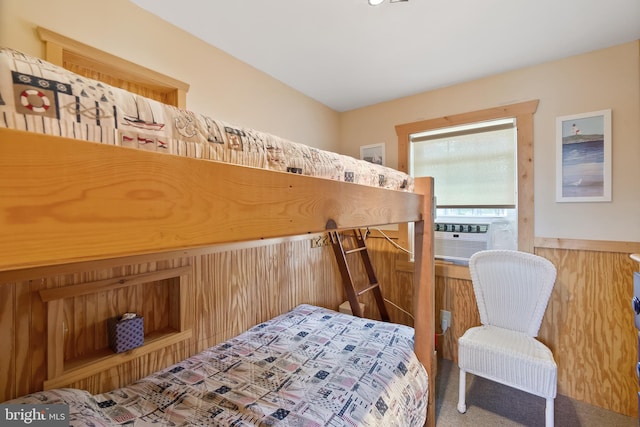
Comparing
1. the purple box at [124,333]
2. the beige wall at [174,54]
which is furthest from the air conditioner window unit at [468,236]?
the purple box at [124,333]

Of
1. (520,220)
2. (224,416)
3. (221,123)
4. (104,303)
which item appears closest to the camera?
(221,123)

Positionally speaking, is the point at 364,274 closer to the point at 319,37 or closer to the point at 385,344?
the point at 385,344

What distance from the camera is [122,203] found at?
426 mm

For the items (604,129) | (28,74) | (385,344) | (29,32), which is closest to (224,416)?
(385,344)

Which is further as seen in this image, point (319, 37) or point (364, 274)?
point (364, 274)

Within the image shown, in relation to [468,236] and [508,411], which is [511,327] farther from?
[468,236]

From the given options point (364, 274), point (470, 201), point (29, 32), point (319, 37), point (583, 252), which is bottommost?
point (364, 274)

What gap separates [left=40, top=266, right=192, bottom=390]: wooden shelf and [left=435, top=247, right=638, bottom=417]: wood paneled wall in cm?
271

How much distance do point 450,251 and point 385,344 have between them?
4.01 ft

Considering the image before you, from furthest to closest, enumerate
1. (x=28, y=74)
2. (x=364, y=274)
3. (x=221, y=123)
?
(x=364, y=274)
(x=221, y=123)
(x=28, y=74)

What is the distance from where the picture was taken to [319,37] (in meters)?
1.76

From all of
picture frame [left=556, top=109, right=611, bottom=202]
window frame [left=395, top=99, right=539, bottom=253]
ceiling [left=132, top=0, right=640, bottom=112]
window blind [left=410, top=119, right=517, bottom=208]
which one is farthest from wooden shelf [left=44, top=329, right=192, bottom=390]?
picture frame [left=556, top=109, right=611, bottom=202]

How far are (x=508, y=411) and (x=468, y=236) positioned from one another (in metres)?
1.32

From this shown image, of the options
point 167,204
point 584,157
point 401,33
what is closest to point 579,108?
point 584,157
